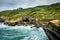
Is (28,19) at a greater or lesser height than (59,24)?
lesser

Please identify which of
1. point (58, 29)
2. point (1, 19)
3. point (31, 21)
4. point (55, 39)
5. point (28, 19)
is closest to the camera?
point (58, 29)

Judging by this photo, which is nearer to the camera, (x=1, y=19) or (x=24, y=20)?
(x=24, y=20)

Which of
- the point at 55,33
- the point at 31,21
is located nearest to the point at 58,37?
the point at 55,33

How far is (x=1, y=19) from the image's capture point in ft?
616

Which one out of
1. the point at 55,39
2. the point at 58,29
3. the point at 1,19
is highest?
the point at 58,29

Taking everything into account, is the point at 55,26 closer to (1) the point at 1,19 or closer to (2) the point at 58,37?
(2) the point at 58,37

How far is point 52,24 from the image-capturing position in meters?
26.3

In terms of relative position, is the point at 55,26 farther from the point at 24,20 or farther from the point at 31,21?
the point at 24,20

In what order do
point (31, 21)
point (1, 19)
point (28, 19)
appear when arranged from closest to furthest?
1. point (31, 21)
2. point (28, 19)
3. point (1, 19)

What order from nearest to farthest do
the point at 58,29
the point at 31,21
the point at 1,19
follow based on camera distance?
the point at 58,29 → the point at 31,21 → the point at 1,19

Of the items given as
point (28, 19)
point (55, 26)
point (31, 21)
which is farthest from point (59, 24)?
point (28, 19)

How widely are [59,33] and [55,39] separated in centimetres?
240

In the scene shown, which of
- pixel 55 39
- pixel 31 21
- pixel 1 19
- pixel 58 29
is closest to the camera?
pixel 58 29

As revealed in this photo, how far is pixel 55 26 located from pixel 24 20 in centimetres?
10459
